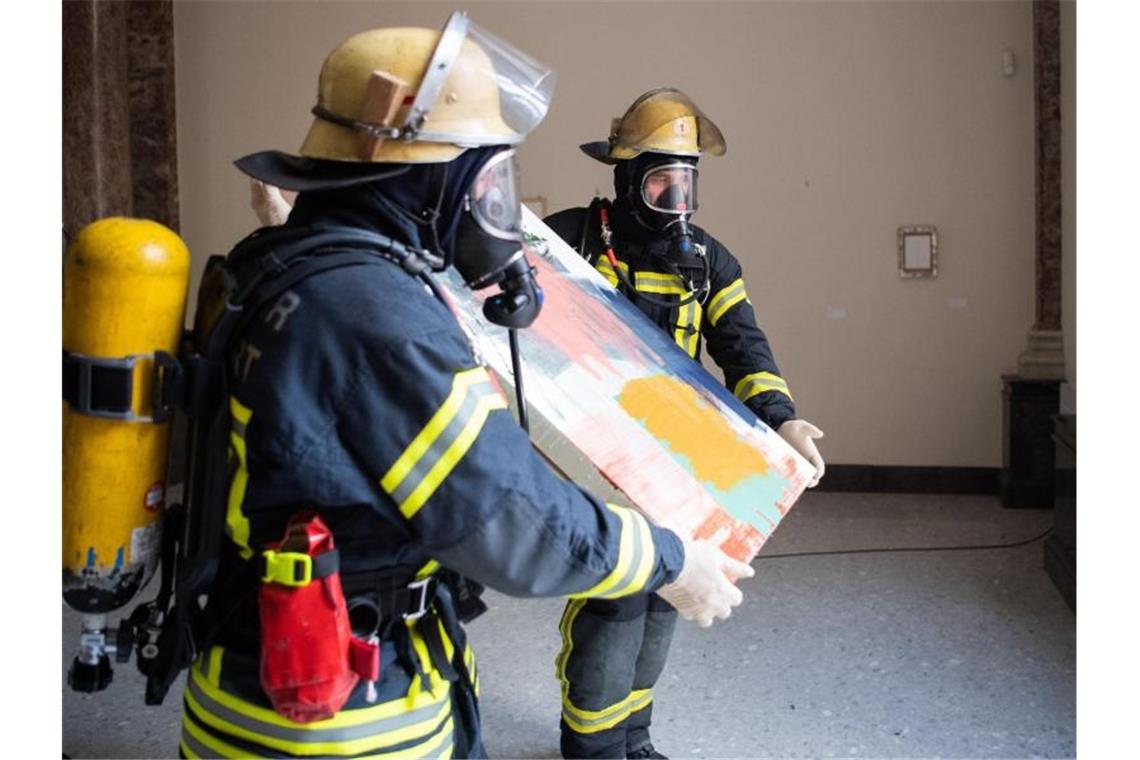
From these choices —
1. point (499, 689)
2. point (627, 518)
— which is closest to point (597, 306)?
point (627, 518)

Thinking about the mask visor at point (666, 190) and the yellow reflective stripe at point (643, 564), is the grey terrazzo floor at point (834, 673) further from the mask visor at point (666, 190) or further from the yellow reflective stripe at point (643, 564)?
the yellow reflective stripe at point (643, 564)

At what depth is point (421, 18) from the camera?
278 inches

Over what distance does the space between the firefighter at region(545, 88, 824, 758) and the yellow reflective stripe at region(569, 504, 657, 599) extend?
145 cm

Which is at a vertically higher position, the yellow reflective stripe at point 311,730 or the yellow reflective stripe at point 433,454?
the yellow reflective stripe at point 433,454

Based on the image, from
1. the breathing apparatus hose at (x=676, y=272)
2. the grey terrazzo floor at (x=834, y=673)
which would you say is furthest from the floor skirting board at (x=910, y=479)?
the breathing apparatus hose at (x=676, y=272)

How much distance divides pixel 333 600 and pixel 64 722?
2.68 meters

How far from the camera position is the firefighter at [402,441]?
1.46 meters

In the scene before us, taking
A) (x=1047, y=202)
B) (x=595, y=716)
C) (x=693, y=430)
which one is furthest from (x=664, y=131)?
(x=1047, y=202)

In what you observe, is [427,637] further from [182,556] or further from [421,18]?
[421,18]

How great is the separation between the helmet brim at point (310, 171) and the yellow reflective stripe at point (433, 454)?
1.05 ft

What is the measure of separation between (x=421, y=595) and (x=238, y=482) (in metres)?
0.28

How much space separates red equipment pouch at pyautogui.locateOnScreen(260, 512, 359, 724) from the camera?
1.49m

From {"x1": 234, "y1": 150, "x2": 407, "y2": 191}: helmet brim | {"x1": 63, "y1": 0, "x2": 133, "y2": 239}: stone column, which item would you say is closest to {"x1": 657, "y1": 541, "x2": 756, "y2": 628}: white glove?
{"x1": 234, "y1": 150, "x2": 407, "y2": 191}: helmet brim

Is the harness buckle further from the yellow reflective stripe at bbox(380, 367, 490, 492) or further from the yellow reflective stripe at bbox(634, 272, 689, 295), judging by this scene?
the yellow reflective stripe at bbox(634, 272, 689, 295)
